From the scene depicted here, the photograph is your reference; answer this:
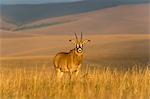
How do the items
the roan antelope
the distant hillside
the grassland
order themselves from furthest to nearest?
the distant hillside < the roan antelope < the grassland

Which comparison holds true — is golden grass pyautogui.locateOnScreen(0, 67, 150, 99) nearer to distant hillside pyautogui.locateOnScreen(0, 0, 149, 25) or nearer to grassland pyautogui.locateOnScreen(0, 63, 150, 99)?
grassland pyautogui.locateOnScreen(0, 63, 150, 99)

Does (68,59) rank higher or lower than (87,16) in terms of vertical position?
lower

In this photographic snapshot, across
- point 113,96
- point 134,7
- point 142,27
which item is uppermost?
point 134,7

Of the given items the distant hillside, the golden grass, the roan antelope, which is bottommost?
the golden grass

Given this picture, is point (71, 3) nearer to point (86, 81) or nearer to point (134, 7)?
point (134, 7)

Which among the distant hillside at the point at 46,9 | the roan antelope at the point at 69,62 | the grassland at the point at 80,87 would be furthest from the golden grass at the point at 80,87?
the distant hillside at the point at 46,9

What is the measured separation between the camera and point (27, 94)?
38.9 ft

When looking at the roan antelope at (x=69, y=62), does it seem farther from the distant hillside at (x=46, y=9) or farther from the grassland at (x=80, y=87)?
the distant hillside at (x=46, y=9)

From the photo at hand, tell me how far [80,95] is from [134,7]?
111 metres

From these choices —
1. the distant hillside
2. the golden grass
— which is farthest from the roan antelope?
the distant hillside

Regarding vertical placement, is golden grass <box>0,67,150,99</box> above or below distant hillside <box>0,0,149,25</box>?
below

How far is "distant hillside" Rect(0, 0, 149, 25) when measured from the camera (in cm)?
14775

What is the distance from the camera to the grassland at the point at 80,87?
11602 millimetres

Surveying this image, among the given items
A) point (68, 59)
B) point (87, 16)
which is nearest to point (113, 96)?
point (68, 59)
